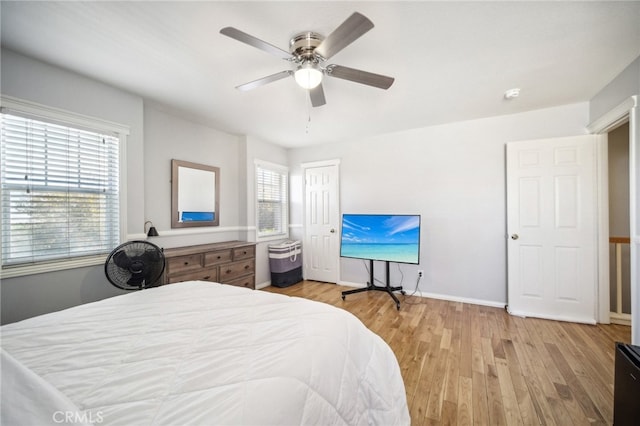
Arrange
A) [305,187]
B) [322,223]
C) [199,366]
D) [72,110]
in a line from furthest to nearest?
[305,187], [322,223], [72,110], [199,366]

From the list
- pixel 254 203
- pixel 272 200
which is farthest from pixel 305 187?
pixel 254 203

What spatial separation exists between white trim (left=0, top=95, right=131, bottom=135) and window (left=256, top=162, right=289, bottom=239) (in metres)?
1.90

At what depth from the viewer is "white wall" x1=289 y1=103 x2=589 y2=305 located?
9.95 ft

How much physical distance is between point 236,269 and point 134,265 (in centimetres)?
140

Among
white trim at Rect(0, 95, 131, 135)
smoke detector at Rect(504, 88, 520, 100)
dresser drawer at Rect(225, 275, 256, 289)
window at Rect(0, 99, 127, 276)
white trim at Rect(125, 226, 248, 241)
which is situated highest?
smoke detector at Rect(504, 88, 520, 100)

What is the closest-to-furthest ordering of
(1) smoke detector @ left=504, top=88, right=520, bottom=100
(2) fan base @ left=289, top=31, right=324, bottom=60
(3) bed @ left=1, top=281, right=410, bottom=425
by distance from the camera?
(3) bed @ left=1, top=281, right=410, bottom=425, (2) fan base @ left=289, top=31, right=324, bottom=60, (1) smoke detector @ left=504, top=88, right=520, bottom=100

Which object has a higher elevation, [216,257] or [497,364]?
[216,257]

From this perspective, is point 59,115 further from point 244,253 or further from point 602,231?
point 602,231

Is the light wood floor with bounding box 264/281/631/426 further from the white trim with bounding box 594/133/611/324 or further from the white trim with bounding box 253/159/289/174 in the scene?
the white trim with bounding box 253/159/289/174

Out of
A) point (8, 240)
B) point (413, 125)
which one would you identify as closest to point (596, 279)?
point (413, 125)

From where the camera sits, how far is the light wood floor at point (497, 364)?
146cm

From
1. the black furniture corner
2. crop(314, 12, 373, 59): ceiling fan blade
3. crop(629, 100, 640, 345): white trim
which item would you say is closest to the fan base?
crop(314, 12, 373, 59): ceiling fan blade

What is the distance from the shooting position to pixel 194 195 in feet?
10.4

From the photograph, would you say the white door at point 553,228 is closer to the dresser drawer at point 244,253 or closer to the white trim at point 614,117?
the white trim at point 614,117
